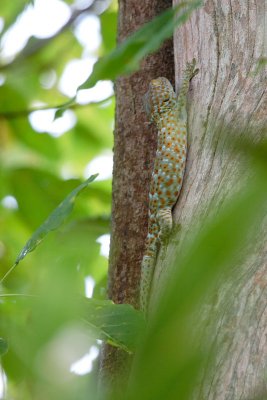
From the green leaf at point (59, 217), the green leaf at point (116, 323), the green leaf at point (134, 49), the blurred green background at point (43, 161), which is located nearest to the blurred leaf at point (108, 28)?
the blurred green background at point (43, 161)

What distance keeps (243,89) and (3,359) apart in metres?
1.27

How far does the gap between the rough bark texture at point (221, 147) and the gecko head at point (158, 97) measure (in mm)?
192

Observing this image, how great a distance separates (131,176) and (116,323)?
106 centimetres

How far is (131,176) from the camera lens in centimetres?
268

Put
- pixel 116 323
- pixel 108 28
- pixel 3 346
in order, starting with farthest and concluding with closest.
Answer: pixel 108 28 < pixel 116 323 < pixel 3 346

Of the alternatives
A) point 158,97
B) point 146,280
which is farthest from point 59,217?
point 158,97

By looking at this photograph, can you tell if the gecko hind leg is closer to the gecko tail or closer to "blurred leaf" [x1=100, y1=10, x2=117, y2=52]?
the gecko tail

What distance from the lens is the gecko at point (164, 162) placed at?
2334 millimetres

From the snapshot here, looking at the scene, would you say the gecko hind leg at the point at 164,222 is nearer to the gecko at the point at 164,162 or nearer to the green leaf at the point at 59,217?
the gecko at the point at 164,162

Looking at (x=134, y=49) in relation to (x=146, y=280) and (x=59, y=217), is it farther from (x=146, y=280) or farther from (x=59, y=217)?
(x=146, y=280)

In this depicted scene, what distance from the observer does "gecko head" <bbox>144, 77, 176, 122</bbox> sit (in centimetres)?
274

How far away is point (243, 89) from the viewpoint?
2.10 meters

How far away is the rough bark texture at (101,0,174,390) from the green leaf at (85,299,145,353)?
2.31ft

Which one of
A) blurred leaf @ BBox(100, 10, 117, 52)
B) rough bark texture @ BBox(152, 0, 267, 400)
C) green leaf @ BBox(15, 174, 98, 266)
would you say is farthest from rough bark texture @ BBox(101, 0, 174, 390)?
blurred leaf @ BBox(100, 10, 117, 52)
